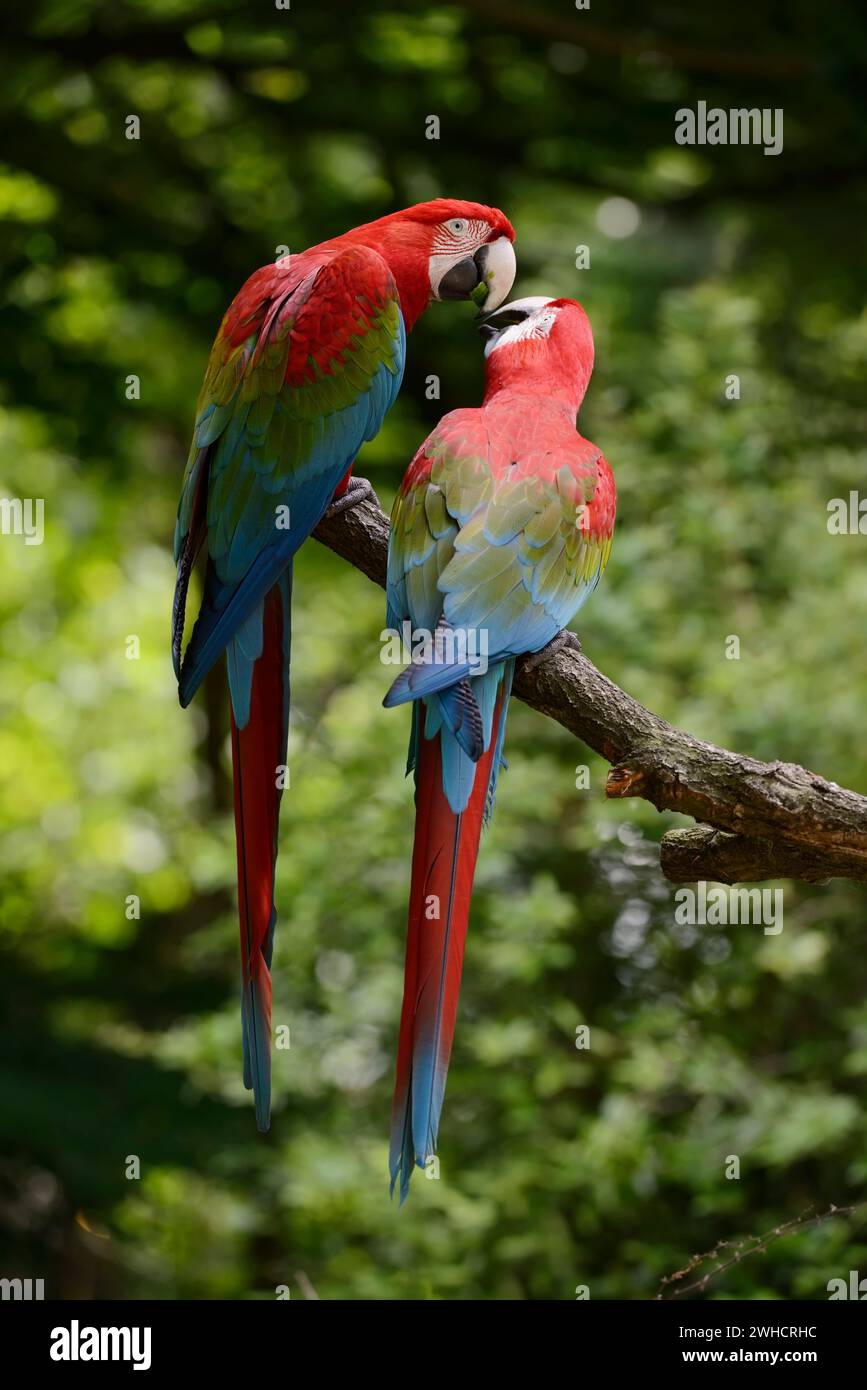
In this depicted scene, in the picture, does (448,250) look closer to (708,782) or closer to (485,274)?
(485,274)

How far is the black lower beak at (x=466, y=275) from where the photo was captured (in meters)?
1.42

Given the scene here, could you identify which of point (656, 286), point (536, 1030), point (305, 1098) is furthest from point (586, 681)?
point (656, 286)

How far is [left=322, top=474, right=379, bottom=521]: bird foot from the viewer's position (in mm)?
1652

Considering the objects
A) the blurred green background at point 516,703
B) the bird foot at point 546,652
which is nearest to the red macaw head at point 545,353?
the bird foot at point 546,652

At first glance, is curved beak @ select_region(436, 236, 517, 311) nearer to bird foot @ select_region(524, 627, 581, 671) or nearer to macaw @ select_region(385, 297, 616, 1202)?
macaw @ select_region(385, 297, 616, 1202)

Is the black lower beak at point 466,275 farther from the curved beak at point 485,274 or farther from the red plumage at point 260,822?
the red plumage at point 260,822

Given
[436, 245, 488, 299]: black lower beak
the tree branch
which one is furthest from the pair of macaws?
the tree branch

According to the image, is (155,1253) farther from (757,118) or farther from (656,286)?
(757,118)

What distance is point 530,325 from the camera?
145 cm

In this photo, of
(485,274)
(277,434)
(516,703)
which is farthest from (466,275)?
(516,703)

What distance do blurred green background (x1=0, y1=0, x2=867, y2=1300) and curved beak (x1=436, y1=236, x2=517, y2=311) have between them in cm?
160

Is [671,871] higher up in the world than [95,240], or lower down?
lower down

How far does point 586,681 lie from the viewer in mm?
1538
